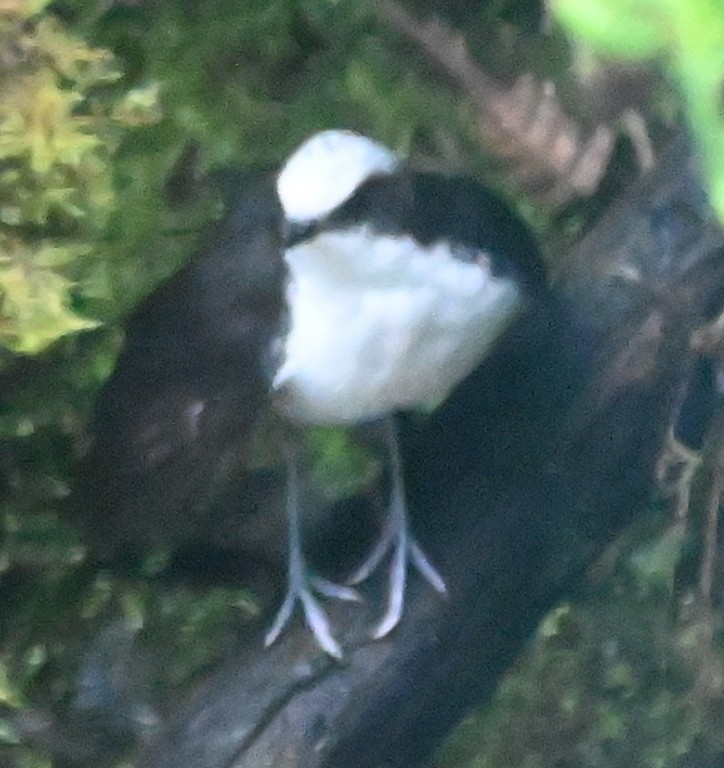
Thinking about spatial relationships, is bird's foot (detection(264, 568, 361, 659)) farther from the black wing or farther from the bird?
the black wing

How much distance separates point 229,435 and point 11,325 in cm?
18

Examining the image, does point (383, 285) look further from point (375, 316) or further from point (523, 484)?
point (523, 484)

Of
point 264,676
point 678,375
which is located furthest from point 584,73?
point 264,676

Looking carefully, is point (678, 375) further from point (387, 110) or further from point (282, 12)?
point (282, 12)

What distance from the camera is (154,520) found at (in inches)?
29.5

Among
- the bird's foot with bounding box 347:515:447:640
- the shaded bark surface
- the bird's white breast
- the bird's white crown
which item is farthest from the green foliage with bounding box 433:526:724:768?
the bird's white crown

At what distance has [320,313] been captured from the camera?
0.70 meters

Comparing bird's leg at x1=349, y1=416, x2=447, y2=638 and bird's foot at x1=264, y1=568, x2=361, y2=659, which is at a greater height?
bird's leg at x1=349, y1=416, x2=447, y2=638

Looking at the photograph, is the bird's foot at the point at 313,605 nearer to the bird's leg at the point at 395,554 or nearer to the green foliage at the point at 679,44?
the bird's leg at the point at 395,554

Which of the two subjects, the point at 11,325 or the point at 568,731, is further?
the point at 568,731

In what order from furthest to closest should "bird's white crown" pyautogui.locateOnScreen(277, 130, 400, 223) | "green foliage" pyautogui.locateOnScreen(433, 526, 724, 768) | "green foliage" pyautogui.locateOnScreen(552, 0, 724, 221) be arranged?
"green foliage" pyautogui.locateOnScreen(433, 526, 724, 768) → "bird's white crown" pyautogui.locateOnScreen(277, 130, 400, 223) → "green foliage" pyautogui.locateOnScreen(552, 0, 724, 221)

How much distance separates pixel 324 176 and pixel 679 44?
0.44 m

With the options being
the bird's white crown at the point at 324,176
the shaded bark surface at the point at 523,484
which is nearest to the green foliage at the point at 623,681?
the shaded bark surface at the point at 523,484

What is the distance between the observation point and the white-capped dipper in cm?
69
